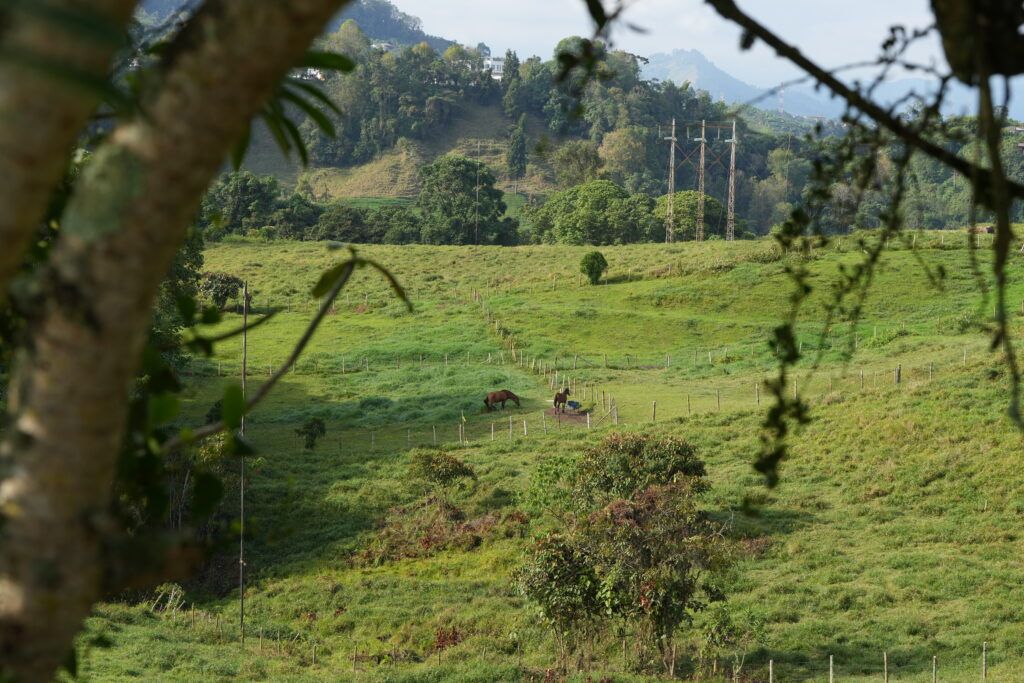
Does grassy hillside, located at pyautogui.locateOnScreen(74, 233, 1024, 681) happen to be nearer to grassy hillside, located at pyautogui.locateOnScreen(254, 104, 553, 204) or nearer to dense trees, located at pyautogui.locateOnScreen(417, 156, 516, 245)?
dense trees, located at pyautogui.locateOnScreen(417, 156, 516, 245)

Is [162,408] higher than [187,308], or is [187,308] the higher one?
[187,308]

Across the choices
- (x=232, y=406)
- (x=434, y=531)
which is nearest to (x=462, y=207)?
(x=434, y=531)

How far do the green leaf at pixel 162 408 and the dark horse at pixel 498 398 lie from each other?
2759 cm

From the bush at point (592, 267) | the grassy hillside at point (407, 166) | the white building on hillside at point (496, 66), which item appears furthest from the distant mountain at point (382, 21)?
the bush at point (592, 267)

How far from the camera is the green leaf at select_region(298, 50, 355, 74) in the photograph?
149 centimetres

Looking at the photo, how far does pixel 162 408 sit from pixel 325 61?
1.78 feet

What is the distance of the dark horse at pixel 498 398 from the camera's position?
1147 inches

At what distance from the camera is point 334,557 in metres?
19.9

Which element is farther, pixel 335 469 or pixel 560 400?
pixel 560 400

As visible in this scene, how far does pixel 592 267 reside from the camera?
43344 mm

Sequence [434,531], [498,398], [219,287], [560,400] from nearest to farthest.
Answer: [434,531]
[560,400]
[498,398]
[219,287]

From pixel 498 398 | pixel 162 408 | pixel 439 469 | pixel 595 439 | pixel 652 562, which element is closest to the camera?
pixel 162 408

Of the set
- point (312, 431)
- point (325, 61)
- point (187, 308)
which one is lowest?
point (312, 431)

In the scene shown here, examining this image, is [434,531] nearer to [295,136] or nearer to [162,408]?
[295,136]
